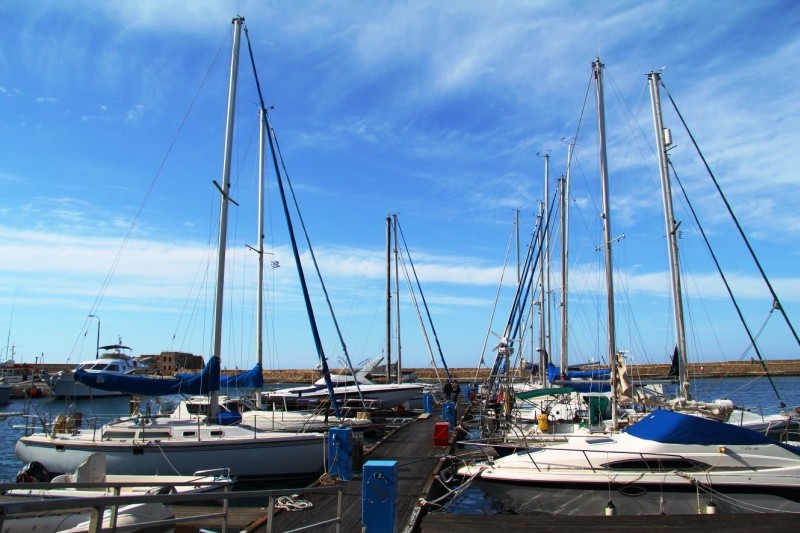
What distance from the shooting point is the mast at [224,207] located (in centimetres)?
1886

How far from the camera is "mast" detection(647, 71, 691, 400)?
61.6 feet

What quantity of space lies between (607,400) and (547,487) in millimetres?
8071

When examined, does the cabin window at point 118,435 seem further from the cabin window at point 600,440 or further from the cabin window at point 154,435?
the cabin window at point 600,440

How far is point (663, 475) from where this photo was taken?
1236 centimetres

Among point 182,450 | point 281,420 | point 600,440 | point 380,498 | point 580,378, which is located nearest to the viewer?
point 380,498

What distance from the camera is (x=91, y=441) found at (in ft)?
60.5

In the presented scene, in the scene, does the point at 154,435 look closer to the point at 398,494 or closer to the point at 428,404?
the point at 398,494

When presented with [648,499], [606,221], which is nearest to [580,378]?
[606,221]

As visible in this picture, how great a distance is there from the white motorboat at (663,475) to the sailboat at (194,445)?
7108 millimetres

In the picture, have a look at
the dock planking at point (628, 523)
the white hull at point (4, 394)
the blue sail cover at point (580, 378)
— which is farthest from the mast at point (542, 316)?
the white hull at point (4, 394)

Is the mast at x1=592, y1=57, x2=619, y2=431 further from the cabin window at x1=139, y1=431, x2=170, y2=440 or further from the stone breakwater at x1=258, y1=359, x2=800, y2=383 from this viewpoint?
the stone breakwater at x1=258, y1=359, x2=800, y2=383

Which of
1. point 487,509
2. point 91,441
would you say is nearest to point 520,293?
point 487,509

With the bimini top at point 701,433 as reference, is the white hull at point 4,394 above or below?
below

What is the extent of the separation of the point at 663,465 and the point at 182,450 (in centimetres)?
1339
